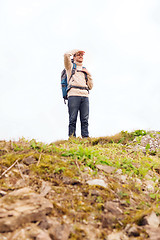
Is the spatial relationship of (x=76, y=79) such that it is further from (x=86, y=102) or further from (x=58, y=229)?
(x=58, y=229)

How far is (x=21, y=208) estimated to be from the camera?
3055mm

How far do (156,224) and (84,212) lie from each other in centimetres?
104

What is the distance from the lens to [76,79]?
34.5 ft

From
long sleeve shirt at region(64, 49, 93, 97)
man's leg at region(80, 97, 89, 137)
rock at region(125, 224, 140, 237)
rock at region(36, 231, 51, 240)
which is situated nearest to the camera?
rock at region(36, 231, 51, 240)

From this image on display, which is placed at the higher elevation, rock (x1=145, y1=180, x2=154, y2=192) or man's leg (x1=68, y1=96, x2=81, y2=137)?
man's leg (x1=68, y1=96, x2=81, y2=137)

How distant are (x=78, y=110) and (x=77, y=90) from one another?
40.6 inches

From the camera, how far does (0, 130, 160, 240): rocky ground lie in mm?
2926

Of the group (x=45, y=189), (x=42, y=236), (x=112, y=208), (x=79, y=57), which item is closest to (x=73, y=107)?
(x=79, y=57)

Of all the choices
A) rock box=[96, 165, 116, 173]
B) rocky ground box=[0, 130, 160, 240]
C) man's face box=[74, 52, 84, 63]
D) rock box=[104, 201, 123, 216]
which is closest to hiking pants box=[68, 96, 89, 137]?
man's face box=[74, 52, 84, 63]

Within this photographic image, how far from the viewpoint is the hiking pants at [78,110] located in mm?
10367

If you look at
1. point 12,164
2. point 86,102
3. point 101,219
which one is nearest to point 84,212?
point 101,219

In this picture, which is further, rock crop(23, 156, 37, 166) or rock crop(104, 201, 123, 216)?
rock crop(23, 156, 37, 166)

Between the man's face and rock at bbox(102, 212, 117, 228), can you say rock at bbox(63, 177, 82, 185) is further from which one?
the man's face

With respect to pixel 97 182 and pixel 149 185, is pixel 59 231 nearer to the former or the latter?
pixel 97 182
